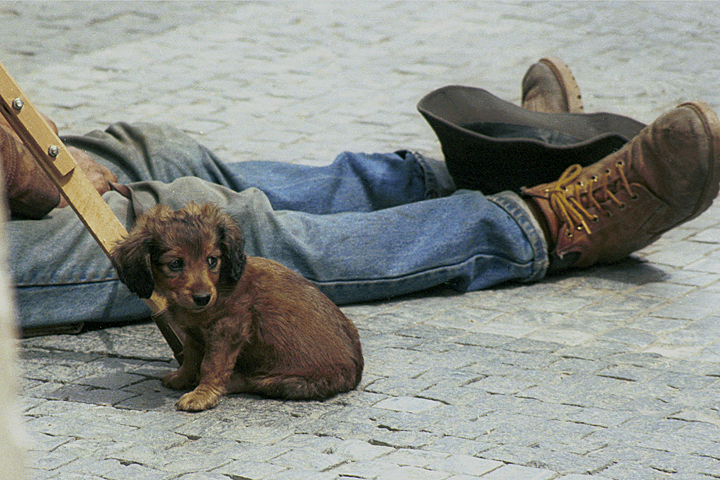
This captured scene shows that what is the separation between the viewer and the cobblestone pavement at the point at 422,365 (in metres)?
2.62

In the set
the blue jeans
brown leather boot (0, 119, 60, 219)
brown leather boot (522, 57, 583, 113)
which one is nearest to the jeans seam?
the blue jeans

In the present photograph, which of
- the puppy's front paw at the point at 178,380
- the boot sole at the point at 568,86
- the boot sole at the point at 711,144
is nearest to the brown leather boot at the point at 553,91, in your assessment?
the boot sole at the point at 568,86

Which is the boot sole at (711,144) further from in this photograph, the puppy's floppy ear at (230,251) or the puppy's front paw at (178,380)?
the puppy's front paw at (178,380)

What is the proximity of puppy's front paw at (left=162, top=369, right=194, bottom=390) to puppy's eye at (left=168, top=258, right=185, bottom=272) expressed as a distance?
21.4 inches

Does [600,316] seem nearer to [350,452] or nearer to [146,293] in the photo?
[350,452]

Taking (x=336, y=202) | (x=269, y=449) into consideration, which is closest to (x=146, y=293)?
(x=269, y=449)

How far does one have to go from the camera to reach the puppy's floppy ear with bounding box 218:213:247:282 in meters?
2.82

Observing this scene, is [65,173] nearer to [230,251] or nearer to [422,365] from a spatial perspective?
[230,251]

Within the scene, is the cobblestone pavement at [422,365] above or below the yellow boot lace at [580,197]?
below

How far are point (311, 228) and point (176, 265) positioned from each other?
142 centimetres

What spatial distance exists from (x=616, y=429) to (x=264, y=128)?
16.3 ft

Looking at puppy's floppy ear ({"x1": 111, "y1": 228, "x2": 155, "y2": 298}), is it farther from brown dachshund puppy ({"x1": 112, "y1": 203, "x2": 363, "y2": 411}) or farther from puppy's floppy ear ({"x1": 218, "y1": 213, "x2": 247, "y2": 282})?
puppy's floppy ear ({"x1": 218, "y1": 213, "x2": 247, "y2": 282})

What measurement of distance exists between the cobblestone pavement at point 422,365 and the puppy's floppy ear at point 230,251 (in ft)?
1.68

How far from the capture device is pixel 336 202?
4.73m
